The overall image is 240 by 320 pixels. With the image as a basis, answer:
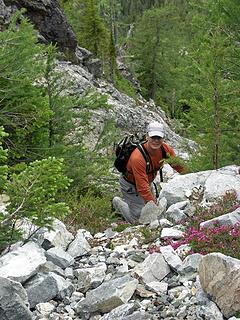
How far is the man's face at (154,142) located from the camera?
8.12 meters

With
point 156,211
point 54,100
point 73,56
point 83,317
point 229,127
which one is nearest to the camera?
point 83,317

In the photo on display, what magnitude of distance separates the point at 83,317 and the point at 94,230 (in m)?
2.78

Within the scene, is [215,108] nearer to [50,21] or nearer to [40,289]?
[40,289]

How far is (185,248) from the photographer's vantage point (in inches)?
223

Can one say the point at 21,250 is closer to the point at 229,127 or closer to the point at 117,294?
the point at 117,294

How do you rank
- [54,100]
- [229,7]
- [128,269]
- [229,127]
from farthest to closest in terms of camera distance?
1. [229,7]
2. [54,100]
3. [229,127]
4. [128,269]

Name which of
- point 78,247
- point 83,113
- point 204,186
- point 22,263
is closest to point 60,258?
point 78,247

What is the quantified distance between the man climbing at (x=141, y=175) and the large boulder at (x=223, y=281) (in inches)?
140

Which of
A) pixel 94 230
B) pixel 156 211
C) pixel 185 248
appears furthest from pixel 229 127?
pixel 185 248

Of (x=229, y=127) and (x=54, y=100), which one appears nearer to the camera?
(x=229, y=127)

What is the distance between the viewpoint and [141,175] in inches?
320

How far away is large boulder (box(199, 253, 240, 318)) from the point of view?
169 inches

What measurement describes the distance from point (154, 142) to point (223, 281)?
4034 mm

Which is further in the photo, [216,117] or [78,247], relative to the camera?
[216,117]
